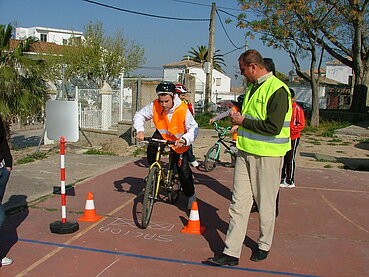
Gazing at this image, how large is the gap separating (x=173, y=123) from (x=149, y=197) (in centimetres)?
113

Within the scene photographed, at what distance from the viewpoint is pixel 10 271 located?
4.21 m

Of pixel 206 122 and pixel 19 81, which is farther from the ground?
pixel 19 81

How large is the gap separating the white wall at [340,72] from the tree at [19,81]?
214 feet

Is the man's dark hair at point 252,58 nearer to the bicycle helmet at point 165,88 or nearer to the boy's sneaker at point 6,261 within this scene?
the bicycle helmet at point 165,88

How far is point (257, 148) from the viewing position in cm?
428

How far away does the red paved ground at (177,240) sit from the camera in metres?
4.34

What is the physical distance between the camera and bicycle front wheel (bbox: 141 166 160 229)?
5.44 m

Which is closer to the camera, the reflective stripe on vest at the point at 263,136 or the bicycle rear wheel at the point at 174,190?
the reflective stripe on vest at the point at 263,136

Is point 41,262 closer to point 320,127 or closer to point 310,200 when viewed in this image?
point 310,200

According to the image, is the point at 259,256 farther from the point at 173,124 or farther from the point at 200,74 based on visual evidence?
the point at 200,74

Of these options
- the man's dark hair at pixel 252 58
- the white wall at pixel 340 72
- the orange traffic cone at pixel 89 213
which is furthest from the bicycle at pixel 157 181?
the white wall at pixel 340 72

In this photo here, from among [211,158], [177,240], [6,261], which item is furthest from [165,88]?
[211,158]

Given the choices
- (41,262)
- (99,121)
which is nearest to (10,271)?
(41,262)

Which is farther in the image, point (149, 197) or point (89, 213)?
point (89, 213)
